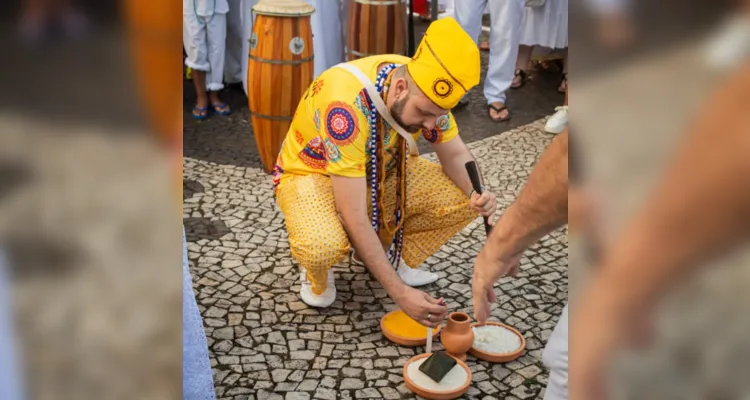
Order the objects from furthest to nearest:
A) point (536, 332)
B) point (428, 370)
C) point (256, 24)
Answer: point (256, 24) → point (536, 332) → point (428, 370)

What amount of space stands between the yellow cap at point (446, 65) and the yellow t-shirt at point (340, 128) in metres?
0.29

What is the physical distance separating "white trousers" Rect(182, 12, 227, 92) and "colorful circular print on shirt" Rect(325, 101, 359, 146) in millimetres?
2851

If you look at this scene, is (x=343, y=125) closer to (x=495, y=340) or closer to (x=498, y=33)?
(x=495, y=340)

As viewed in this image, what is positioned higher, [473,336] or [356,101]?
[356,101]

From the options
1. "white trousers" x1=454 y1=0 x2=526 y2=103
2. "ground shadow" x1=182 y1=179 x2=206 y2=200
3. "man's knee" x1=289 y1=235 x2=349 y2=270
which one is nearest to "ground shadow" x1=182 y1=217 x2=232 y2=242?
"ground shadow" x1=182 y1=179 x2=206 y2=200

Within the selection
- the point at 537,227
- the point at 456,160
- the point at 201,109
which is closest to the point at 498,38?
the point at 201,109

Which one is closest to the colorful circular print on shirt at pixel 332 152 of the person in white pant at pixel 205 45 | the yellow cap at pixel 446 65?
the yellow cap at pixel 446 65
